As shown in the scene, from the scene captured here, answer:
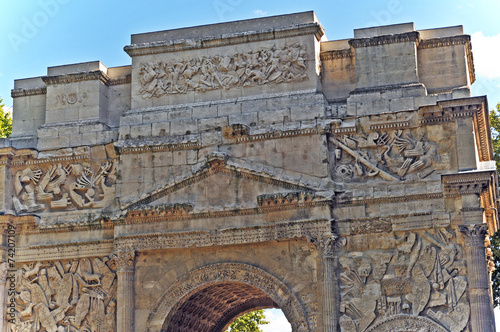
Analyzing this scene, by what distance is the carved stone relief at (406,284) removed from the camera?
23.7m

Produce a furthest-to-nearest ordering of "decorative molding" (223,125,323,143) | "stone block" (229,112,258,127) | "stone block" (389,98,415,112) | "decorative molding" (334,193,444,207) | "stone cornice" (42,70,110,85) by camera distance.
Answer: "stone cornice" (42,70,110,85)
"stone block" (229,112,258,127)
"decorative molding" (223,125,323,143)
"stone block" (389,98,415,112)
"decorative molding" (334,193,444,207)

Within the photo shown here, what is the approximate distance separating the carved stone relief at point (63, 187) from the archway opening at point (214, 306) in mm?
3255

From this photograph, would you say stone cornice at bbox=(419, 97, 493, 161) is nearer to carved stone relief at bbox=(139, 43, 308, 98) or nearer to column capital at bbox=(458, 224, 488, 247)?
column capital at bbox=(458, 224, 488, 247)

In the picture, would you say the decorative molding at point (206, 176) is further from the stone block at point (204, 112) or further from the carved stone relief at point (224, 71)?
the carved stone relief at point (224, 71)

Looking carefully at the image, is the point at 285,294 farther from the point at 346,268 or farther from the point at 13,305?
the point at 13,305

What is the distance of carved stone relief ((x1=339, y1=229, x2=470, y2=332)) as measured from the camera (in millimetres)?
23703

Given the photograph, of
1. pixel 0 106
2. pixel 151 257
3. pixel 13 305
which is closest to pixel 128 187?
pixel 151 257

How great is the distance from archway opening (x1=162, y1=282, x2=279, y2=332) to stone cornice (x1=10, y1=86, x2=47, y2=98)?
6.93 m

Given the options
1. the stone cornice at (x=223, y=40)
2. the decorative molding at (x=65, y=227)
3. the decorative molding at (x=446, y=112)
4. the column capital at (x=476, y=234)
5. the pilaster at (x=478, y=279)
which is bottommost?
the pilaster at (x=478, y=279)

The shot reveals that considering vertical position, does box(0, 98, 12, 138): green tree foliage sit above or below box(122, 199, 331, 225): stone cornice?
above

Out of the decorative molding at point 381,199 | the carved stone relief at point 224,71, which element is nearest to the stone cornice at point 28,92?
the carved stone relief at point 224,71

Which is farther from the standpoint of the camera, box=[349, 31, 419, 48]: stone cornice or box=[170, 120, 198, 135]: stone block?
box=[170, 120, 198, 135]: stone block

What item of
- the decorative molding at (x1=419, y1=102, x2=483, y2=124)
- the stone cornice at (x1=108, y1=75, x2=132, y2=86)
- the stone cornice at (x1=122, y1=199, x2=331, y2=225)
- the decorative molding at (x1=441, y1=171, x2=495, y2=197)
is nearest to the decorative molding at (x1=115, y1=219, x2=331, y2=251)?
the stone cornice at (x1=122, y1=199, x2=331, y2=225)

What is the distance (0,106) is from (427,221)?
18.0 m
